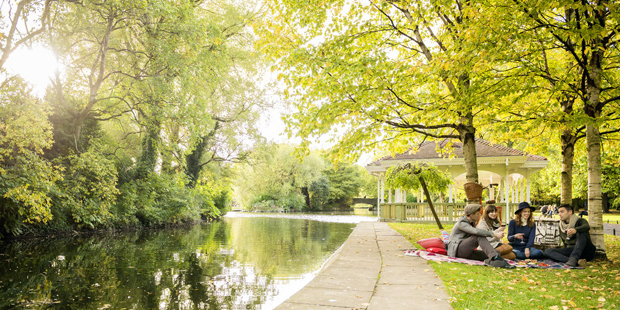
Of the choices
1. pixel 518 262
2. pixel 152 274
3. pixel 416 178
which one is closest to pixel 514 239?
pixel 518 262

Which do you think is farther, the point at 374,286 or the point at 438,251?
the point at 438,251

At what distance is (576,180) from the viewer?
3575 centimetres

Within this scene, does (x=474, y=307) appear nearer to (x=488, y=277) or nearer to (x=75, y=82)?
(x=488, y=277)

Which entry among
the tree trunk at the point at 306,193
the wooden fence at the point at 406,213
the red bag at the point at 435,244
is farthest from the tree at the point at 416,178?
the tree trunk at the point at 306,193

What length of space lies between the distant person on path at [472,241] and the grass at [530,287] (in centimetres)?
33

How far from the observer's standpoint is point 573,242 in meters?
7.98

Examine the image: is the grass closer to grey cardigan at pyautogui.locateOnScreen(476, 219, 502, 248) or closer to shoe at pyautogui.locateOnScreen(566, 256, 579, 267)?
shoe at pyautogui.locateOnScreen(566, 256, 579, 267)

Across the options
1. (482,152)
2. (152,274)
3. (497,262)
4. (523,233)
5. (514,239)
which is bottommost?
(152,274)

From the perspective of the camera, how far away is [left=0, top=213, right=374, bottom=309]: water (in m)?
5.86

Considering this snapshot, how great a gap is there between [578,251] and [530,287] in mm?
3012

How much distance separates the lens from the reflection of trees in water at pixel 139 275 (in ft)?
19.1

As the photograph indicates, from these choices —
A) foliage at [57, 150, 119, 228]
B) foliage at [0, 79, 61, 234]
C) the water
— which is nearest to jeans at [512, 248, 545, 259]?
the water

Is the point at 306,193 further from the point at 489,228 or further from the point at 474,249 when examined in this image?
the point at 489,228

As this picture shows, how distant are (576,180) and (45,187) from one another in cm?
4103
